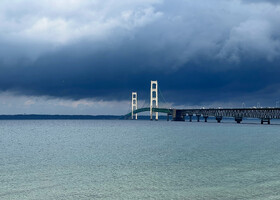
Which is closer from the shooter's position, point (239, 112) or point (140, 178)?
point (140, 178)

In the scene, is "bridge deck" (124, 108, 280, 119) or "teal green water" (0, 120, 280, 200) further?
"bridge deck" (124, 108, 280, 119)

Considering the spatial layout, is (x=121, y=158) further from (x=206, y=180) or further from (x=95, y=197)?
(x=95, y=197)

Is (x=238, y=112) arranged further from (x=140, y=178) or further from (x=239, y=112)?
(x=140, y=178)

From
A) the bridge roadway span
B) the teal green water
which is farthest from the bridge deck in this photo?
the teal green water

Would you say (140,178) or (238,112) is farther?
(238,112)

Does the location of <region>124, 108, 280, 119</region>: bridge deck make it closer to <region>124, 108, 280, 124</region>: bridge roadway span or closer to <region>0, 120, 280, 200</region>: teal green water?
<region>124, 108, 280, 124</region>: bridge roadway span

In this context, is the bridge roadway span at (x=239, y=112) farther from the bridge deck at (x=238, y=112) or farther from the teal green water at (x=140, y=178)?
the teal green water at (x=140, y=178)

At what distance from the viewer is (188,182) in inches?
864

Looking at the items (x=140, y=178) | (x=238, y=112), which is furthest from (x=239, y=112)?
(x=140, y=178)

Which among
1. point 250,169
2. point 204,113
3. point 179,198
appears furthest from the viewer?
point 204,113

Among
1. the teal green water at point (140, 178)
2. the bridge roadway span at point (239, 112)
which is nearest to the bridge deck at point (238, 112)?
the bridge roadway span at point (239, 112)

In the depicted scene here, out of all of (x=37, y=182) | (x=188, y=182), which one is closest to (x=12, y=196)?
Result: (x=37, y=182)

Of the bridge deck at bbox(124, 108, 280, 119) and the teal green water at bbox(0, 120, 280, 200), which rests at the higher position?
the bridge deck at bbox(124, 108, 280, 119)

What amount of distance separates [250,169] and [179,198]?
11175 mm
